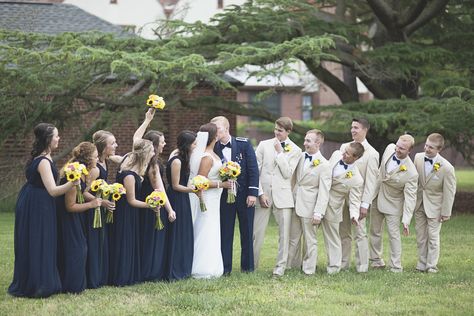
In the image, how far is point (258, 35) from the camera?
62.6ft

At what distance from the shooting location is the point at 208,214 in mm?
10125

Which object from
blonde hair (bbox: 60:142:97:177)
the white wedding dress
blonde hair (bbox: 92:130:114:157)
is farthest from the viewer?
the white wedding dress

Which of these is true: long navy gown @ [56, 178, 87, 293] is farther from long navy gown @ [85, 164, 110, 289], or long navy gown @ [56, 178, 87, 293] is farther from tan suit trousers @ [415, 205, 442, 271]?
tan suit trousers @ [415, 205, 442, 271]

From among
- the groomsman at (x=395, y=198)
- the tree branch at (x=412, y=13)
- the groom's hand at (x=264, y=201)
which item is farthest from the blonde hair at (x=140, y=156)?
the tree branch at (x=412, y=13)

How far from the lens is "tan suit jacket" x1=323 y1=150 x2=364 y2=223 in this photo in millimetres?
10539

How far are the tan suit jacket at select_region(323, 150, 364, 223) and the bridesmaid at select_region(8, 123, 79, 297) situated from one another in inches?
141

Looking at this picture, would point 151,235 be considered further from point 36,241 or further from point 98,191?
point 36,241

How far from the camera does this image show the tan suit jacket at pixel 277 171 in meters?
10.5

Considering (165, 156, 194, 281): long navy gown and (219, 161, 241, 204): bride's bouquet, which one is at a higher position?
(219, 161, 241, 204): bride's bouquet

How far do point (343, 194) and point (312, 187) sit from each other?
0.43 meters

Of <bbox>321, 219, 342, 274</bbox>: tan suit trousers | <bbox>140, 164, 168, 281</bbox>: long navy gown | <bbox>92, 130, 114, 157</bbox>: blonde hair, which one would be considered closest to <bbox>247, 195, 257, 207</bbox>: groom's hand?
<bbox>321, 219, 342, 274</bbox>: tan suit trousers

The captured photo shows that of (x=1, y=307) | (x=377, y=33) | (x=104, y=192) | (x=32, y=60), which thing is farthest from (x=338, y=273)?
(x=377, y=33)

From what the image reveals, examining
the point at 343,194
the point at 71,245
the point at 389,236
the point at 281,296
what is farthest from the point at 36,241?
the point at 389,236

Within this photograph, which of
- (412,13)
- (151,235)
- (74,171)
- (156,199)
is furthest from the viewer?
(412,13)
